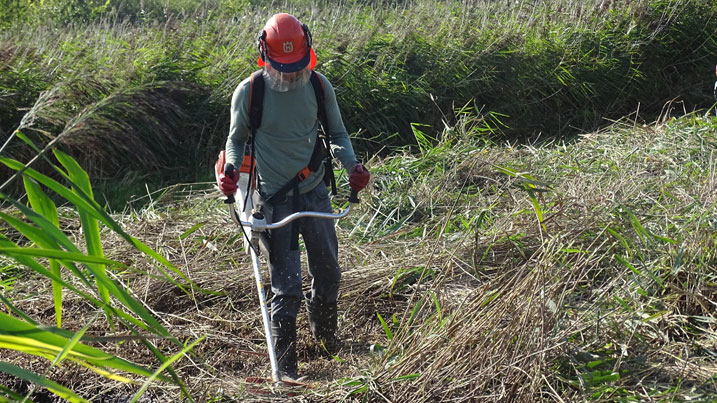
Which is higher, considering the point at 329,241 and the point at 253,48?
the point at 329,241

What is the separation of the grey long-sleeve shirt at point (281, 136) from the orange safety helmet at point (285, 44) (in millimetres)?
147

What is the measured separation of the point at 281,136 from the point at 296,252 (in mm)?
543

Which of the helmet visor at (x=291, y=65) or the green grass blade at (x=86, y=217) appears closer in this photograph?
the green grass blade at (x=86, y=217)

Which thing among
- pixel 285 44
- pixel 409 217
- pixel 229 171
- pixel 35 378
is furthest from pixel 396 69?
pixel 35 378

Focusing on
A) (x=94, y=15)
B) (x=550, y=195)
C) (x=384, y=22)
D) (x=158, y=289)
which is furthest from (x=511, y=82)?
(x=94, y=15)

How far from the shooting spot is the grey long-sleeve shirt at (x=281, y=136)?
11.4 ft

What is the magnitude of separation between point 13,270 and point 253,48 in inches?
162

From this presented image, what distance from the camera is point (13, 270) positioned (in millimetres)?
4773

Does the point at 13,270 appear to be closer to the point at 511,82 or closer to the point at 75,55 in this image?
the point at 75,55

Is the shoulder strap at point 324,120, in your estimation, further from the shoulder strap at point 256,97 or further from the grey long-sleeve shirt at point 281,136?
the shoulder strap at point 256,97

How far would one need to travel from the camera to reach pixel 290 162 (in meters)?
3.54

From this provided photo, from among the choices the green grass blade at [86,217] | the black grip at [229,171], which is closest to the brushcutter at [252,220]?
the black grip at [229,171]

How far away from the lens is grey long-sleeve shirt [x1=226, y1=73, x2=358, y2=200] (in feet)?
11.4

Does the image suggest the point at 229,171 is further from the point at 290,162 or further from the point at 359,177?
the point at 359,177
